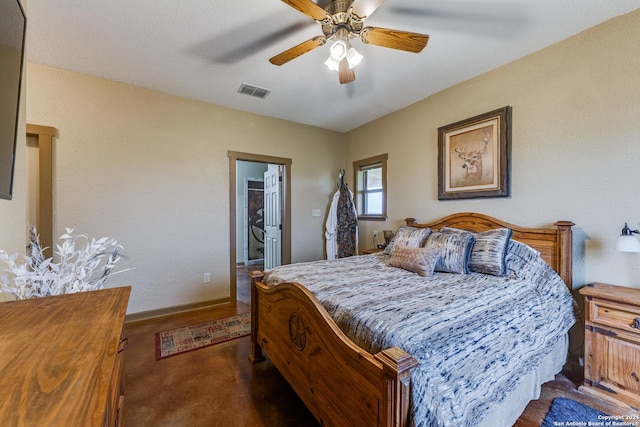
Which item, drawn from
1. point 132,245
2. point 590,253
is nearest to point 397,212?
point 590,253

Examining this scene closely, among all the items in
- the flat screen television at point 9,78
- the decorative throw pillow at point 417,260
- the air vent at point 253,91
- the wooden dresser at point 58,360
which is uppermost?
the air vent at point 253,91

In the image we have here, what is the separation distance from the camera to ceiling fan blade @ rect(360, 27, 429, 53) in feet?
5.35

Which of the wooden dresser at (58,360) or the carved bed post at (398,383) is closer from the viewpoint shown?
the wooden dresser at (58,360)

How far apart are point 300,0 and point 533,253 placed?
7.98 feet

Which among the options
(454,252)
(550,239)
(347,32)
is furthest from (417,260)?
(347,32)

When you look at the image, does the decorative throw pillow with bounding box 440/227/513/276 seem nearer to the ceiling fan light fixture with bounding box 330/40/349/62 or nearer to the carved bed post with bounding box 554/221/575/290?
the carved bed post with bounding box 554/221/575/290

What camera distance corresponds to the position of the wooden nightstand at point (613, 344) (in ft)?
5.23

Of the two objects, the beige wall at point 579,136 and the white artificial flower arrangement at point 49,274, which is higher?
the beige wall at point 579,136

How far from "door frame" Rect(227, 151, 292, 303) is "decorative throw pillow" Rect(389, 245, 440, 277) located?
6.58 feet

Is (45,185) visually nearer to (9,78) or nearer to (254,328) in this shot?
(9,78)

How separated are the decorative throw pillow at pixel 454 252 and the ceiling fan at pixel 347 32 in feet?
4.98

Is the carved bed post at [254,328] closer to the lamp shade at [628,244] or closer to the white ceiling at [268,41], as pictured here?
the white ceiling at [268,41]

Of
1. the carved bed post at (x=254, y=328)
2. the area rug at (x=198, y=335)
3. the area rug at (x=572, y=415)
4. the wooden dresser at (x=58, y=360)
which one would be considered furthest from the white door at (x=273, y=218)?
the area rug at (x=572, y=415)

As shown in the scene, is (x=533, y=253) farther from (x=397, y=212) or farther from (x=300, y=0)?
(x=300, y=0)
